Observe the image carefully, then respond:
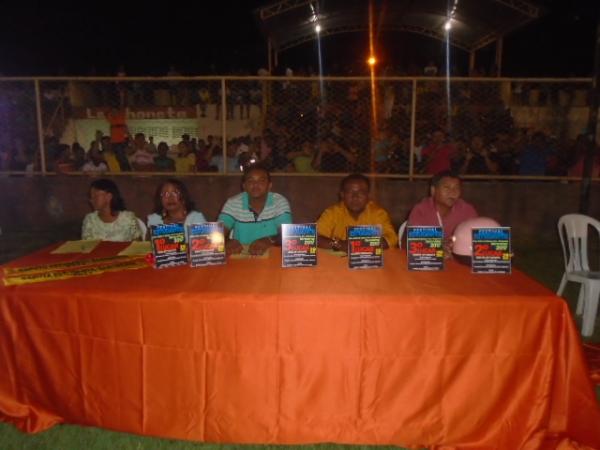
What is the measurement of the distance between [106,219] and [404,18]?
24.9 ft

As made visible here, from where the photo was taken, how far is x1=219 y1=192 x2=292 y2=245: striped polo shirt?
3963 millimetres

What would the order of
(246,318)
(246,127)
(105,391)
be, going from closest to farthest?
(246,318), (105,391), (246,127)

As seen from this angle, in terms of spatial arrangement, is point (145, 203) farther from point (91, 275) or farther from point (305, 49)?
point (305, 49)

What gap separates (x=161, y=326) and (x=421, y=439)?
4.54 ft

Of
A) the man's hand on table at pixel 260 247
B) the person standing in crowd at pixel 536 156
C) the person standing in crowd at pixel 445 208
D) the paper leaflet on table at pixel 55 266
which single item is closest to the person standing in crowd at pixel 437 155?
the person standing in crowd at pixel 536 156

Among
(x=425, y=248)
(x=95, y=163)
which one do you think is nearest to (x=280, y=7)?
(x=95, y=163)

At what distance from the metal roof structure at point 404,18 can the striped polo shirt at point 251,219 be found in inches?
205

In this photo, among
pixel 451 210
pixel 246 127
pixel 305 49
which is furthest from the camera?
pixel 305 49

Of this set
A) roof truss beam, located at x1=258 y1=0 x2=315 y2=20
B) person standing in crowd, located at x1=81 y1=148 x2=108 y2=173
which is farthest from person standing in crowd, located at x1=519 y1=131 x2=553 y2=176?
person standing in crowd, located at x1=81 y1=148 x2=108 y2=173

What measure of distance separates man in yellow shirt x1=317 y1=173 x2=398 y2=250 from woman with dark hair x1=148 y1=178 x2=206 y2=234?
3.28 feet

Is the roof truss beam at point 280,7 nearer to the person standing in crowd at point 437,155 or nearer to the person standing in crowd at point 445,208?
the person standing in crowd at point 437,155

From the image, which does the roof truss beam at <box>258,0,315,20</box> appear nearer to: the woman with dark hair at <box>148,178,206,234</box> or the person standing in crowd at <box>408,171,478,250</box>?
the woman with dark hair at <box>148,178,206,234</box>

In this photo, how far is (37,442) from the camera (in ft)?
8.46

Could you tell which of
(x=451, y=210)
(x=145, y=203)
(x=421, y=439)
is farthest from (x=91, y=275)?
(x=145, y=203)
